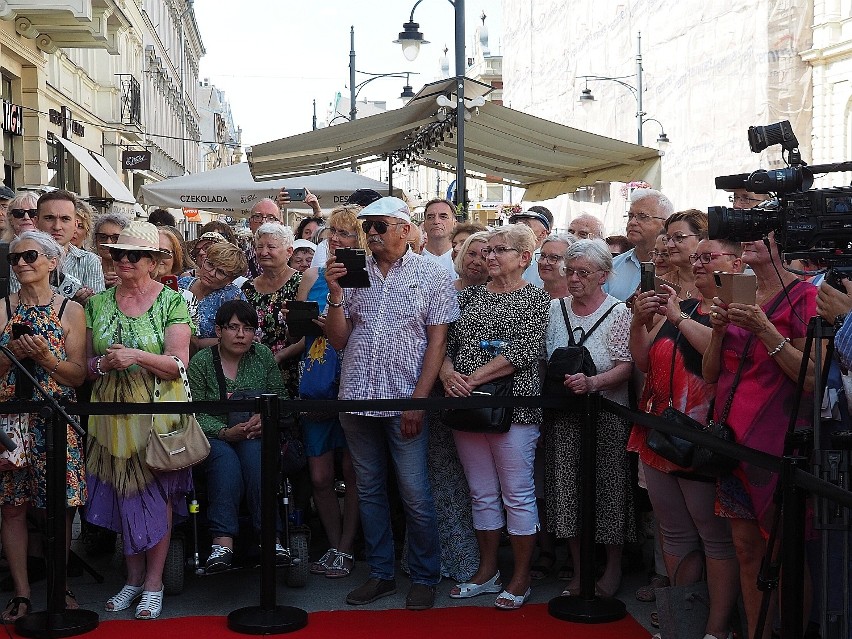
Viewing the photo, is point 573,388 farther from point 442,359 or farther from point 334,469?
point 334,469

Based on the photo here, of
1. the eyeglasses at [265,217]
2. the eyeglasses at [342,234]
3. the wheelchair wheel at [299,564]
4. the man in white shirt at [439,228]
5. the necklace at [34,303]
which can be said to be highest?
the eyeglasses at [265,217]

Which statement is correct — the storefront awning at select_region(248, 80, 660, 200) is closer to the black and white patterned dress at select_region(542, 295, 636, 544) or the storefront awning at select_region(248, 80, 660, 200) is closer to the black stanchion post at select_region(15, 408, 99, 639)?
the black and white patterned dress at select_region(542, 295, 636, 544)

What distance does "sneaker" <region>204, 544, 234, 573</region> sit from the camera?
5.78 meters

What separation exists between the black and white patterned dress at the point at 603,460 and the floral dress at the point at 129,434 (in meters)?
2.02

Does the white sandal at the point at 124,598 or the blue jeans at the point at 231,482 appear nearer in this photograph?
the white sandal at the point at 124,598

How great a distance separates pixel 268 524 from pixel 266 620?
475 mm

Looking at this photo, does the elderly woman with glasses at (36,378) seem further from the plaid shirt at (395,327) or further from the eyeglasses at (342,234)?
the eyeglasses at (342,234)

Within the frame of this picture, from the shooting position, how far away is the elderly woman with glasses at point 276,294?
21.6 ft

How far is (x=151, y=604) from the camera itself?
5.58 metres

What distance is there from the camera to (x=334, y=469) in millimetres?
6543

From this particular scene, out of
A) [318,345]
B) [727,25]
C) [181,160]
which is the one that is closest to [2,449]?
[318,345]

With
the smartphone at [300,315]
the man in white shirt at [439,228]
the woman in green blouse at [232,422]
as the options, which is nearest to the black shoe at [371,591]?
the woman in green blouse at [232,422]

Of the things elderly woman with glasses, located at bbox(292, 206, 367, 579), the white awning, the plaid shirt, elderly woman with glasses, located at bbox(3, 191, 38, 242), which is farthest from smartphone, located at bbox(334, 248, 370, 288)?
the white awning

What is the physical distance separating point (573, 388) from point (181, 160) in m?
54.4
